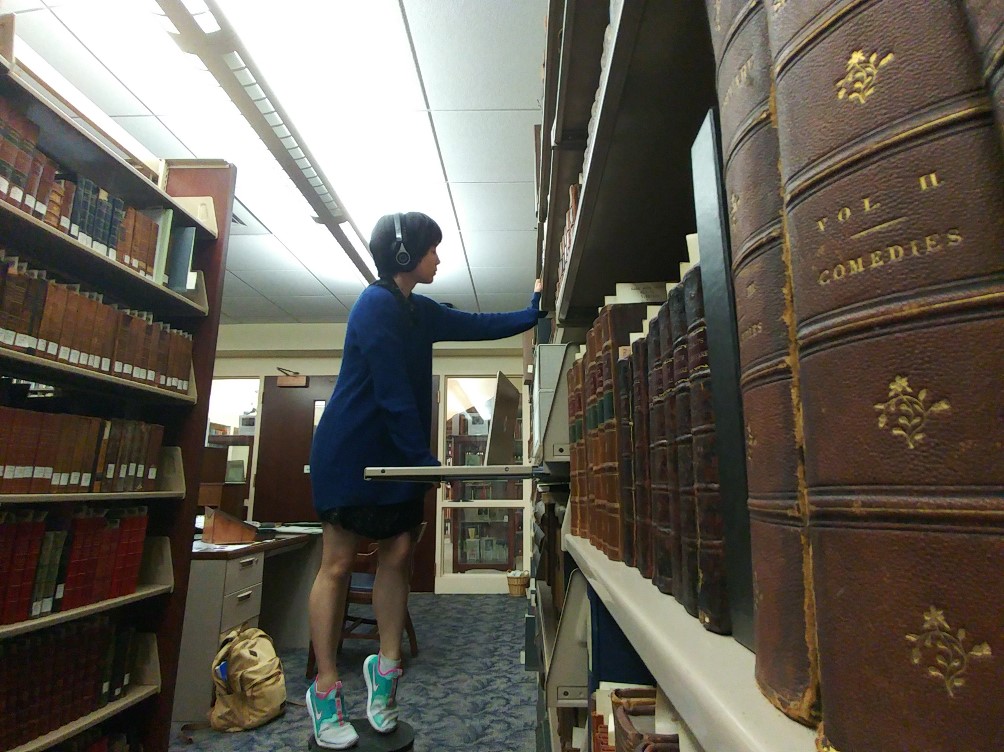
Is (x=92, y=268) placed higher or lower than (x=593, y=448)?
higher

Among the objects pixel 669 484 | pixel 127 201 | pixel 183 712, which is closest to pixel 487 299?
pixel 127 201

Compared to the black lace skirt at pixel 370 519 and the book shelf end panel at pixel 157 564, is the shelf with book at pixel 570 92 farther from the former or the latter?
the book shelf end panel at pixel 157 564

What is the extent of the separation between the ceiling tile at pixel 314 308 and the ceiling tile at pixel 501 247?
5.22 ft

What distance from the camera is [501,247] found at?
4.18m

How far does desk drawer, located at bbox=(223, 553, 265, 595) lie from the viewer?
7.89ft

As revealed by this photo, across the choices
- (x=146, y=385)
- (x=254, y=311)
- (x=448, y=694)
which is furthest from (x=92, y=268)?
(x=254, y=311)

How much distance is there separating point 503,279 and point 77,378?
3.48 meters

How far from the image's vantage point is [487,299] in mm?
5328

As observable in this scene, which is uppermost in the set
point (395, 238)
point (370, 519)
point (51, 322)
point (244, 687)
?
point (395, 238)

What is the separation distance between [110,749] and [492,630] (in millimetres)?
2433

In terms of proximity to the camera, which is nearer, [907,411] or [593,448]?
[907,411]

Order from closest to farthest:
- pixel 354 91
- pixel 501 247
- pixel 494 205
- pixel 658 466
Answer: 1. pixel 658 466
2. pixel 354 91
3. pixel 494 205
4. pixel 501 247

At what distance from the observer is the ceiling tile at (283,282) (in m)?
4.56

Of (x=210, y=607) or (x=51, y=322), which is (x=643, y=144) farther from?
(x=210, y=607)
